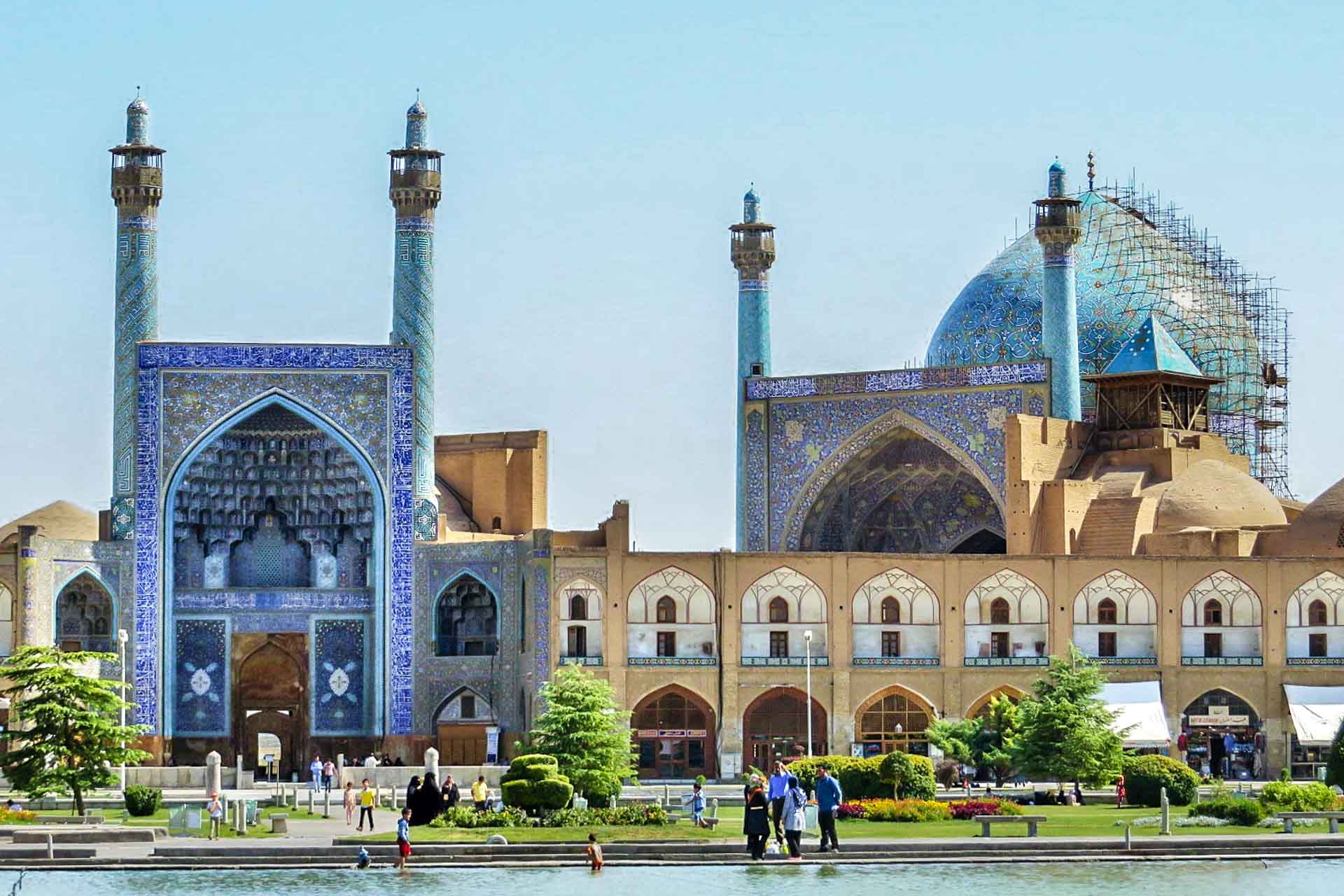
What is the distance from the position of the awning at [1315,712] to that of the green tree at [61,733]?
17.7m

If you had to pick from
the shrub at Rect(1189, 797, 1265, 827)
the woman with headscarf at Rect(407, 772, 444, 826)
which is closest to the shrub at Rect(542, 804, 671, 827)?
the woman with headscarf at Rect(407, 772, 444, 826)

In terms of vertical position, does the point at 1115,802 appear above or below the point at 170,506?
below

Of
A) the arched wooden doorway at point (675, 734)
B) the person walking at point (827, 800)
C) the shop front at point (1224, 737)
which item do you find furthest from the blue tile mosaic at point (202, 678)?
the person walking at point (827, 800)

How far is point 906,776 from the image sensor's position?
1238 inches

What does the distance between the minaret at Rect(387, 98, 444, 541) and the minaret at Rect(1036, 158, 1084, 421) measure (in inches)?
388

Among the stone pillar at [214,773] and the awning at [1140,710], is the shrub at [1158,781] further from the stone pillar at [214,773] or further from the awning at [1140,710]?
the stone pillar at [214,773]

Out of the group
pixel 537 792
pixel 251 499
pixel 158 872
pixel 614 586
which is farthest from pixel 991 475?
pixel 158 872

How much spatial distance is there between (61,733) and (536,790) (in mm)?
5492

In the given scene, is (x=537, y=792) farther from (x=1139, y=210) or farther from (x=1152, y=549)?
(x=1139, y=210)

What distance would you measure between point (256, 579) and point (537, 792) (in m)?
16.5

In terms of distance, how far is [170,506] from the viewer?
144 ft

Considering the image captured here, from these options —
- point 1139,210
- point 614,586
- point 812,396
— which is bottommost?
point 614,586

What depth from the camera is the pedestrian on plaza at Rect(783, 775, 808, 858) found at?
2581 centimetres

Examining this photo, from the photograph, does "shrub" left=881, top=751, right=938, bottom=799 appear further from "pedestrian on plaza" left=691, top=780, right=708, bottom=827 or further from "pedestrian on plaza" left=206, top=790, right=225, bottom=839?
"pedestrian on plaza" left=206, top=790, right=225, bottom=839
